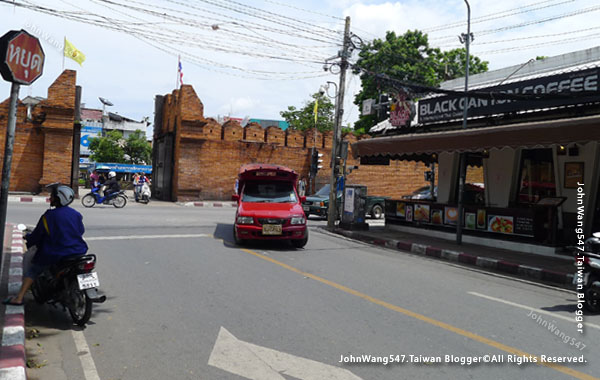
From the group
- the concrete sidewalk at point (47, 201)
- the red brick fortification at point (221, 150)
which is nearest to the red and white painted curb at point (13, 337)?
the concrete sidewalk at point (47, 201)

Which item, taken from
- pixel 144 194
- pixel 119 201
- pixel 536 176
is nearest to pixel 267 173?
pixel 536 176

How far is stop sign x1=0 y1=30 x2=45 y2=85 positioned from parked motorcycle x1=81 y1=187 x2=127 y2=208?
56.5 ft

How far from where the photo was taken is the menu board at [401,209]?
16977mm

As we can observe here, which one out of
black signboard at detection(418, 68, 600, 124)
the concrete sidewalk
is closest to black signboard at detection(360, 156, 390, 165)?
black signboard at detection(418, 68, 600, 124)

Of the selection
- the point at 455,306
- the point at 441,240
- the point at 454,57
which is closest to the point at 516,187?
the point at 441,240

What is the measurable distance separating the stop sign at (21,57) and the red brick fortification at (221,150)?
73.7ft

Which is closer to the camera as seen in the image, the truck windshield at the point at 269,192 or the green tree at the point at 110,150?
the truck windshield at the point at 269,192

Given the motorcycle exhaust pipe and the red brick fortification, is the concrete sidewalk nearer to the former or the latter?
the red brick fortification

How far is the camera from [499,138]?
11258 mm

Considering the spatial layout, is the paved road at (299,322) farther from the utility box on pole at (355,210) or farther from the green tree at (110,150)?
the green tree at (110,150)

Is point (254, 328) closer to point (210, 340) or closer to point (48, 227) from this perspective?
point (210, 340)

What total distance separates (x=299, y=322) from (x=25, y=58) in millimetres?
4209

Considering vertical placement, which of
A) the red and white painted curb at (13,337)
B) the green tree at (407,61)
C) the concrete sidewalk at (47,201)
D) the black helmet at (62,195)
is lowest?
the red and white painted curb at (13,337)

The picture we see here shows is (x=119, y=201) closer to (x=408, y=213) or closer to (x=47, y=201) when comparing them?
(x=47, y=201)
